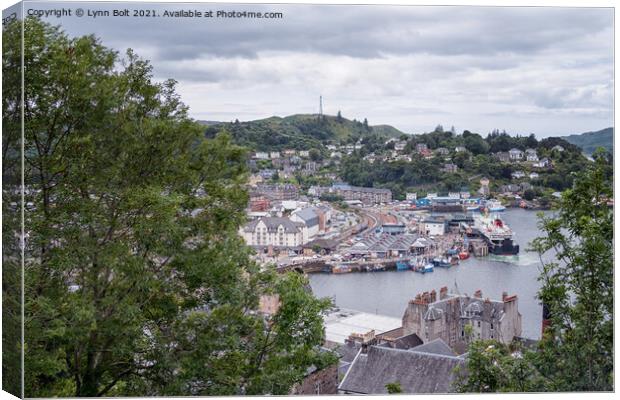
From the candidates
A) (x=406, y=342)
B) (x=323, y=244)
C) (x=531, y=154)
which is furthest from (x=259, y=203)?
(x=531, y=154)

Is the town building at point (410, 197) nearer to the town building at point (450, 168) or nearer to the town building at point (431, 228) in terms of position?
the town building at point (431, 228)

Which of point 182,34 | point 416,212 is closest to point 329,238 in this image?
point 416,212

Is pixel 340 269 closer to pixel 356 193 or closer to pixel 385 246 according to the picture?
pixel 385 246

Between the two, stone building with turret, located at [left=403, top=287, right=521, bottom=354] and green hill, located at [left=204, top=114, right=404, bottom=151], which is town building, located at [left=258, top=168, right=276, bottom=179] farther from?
stone building with turret, located at [left=403, top=287, right=521, bottom=354]

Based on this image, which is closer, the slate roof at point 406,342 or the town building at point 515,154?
the slate roof at point 406,342

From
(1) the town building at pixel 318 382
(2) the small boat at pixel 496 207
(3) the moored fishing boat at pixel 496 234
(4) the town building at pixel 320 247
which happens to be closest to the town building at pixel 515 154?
(2) the small boat at pixel 496 207

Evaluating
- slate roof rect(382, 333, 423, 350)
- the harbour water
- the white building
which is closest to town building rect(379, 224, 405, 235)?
the harbour water
